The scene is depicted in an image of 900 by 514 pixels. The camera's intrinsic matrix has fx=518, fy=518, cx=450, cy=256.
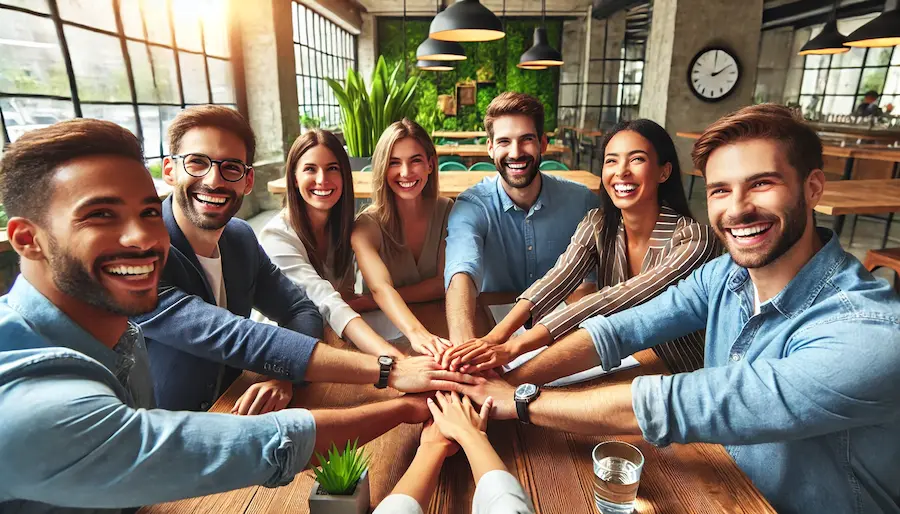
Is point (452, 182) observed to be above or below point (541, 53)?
below

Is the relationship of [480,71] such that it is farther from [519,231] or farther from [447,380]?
[447,380]

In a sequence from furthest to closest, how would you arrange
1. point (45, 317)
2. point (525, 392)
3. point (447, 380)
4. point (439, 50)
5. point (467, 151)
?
point (467, 151), point (439, 50), point (447, 380), point (525, 392), point (45, 317)

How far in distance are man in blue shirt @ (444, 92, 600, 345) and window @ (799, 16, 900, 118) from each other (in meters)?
10.3

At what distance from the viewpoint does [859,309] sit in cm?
90

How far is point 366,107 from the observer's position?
449cm

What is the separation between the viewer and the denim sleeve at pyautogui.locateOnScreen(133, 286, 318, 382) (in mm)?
1225

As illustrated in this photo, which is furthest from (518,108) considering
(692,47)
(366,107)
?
(692,47)

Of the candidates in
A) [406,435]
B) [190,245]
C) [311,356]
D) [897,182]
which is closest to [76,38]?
[190,245]

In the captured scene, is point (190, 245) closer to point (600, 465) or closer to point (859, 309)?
point (600, 465)

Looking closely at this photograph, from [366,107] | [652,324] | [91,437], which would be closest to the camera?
[91,437]

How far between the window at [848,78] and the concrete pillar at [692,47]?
378 cm

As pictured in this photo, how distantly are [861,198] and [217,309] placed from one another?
3.96m

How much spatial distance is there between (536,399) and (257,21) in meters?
6.54

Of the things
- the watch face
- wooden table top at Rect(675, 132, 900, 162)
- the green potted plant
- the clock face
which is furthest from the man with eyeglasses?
the clock face
